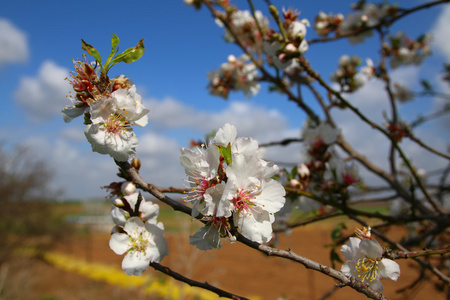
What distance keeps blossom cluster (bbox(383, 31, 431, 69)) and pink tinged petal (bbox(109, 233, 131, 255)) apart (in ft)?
9.20

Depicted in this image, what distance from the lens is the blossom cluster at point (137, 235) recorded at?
912mm

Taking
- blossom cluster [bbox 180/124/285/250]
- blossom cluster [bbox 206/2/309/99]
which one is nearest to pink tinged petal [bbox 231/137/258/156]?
blossom cluster [bbox 180/124/285/250]

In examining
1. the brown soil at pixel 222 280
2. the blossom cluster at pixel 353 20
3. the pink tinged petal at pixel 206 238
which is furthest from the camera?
the brown soil at pixel 222 280

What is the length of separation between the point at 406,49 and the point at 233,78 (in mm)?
1748

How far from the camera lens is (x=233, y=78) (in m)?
2.39

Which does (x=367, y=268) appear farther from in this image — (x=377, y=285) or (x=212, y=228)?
(x=212, y=228)

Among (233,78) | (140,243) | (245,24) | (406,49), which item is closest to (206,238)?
(140,243)

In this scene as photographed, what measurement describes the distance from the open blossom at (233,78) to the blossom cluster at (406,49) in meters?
1.40

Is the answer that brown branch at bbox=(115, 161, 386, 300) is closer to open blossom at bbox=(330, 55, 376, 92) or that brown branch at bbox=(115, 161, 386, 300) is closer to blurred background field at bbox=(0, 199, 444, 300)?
open blossom at bbox=(330, 55, 376, 92)

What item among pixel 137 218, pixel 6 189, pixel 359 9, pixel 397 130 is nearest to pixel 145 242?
pixel 137 218

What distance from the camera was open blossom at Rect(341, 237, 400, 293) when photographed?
87 centimetres

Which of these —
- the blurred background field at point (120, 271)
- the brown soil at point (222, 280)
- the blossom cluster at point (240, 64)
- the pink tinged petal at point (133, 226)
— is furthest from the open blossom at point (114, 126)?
the brown soil at point (222, 280)

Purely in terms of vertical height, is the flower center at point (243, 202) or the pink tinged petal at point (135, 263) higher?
the flower center at point (243, 202)

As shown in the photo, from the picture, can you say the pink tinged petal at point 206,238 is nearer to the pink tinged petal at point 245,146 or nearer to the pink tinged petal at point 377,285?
the pink tinged petal at point 245,146
